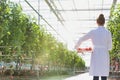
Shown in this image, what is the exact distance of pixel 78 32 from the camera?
44.8 metres

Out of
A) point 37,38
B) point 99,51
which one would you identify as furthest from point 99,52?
point 37,38

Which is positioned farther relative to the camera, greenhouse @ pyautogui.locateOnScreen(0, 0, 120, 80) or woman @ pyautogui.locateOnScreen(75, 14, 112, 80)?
greenhouse @ pyautogui.locateOnScreen(0, 0, 120, 80)

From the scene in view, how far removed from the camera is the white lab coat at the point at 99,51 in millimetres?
4992

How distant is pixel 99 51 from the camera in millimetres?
5031

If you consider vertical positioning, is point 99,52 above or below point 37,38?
below

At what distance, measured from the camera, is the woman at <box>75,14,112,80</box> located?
4.99m

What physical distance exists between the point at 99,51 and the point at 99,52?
0.6 inches

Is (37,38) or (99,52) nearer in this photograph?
(99,52)

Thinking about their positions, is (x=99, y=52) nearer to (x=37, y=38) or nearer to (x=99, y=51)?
(x=99, y=51)

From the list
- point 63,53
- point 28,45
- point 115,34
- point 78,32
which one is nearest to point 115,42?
point 115,34

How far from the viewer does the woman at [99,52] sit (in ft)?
16.4

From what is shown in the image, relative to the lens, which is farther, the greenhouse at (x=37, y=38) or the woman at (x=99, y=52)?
the greenhouse at (x=37, y=38)

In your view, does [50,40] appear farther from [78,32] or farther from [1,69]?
[78,32]

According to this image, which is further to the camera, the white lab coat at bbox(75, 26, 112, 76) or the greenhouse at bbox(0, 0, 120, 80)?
the greenhouse at bbox(0, 0, 120, 80)
